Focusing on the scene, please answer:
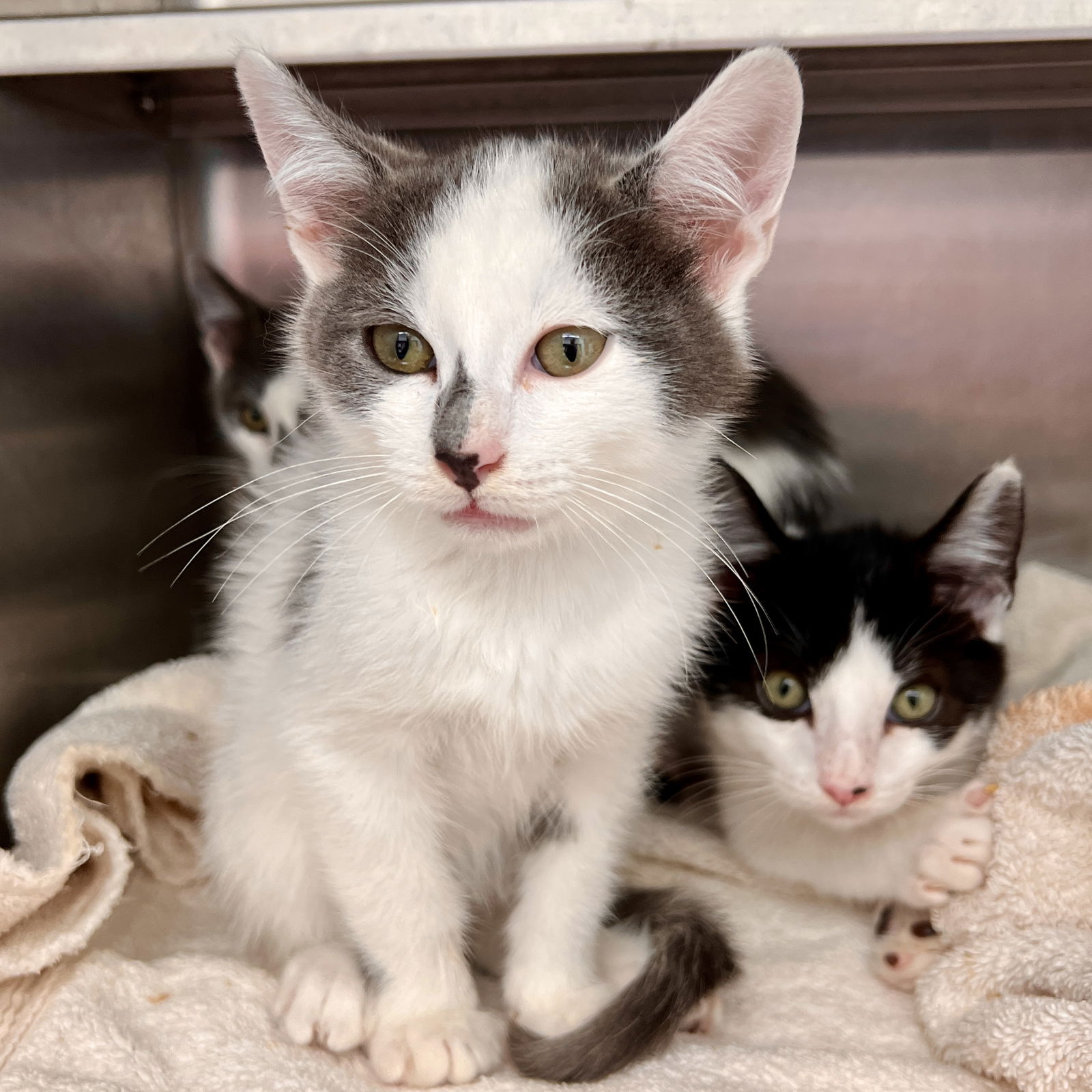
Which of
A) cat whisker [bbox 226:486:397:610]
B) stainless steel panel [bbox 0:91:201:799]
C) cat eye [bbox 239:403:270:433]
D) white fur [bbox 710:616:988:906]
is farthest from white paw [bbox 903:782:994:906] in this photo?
cat eye [bbox 239:403:270:433]

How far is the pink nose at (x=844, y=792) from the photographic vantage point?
4.18 feet

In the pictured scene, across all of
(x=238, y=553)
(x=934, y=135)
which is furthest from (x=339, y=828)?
(x=934, y=135)

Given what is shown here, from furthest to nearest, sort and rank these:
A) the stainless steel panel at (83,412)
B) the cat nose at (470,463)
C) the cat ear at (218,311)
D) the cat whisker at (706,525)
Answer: the cat ear at (218,311) → the stainless steel panel at (83,412) → the cat whisker at (706,525) → the cat nose at (470,463)

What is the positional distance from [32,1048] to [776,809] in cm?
94

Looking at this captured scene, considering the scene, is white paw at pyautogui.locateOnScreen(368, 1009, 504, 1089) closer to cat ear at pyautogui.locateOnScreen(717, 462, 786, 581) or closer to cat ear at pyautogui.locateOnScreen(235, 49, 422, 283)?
cat ear at pyautogui.locateOnScreen(717, 462, 786, 581)

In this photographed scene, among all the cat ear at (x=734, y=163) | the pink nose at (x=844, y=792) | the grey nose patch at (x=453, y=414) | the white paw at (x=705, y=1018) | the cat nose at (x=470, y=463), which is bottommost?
the white paw at (x=705, y=1018)

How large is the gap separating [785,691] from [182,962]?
0.82 metres

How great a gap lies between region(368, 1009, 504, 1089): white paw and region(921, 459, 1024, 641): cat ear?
31.6 inches

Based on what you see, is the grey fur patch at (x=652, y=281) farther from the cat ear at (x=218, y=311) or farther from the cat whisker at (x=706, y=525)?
the cat ear at (x=218, y=311)

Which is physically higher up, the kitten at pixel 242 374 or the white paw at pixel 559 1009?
the kitten at pixel 242 374

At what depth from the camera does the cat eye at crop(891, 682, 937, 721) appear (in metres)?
1.37

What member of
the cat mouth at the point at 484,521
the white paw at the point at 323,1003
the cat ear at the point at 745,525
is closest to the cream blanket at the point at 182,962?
the white paw at the point at 323,1003

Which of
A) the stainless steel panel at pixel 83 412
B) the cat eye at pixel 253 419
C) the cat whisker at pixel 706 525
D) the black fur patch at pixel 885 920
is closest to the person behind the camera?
the cat whisker at pixel 706 525

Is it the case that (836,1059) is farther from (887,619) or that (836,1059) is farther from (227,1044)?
(227,1044)
